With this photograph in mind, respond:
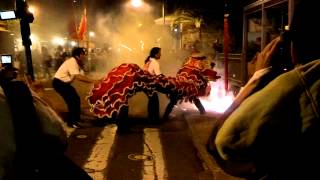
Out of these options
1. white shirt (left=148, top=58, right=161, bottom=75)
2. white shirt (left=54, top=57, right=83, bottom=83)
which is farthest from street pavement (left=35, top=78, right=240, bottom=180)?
white shirt (left=148, top=58, right=161, bottom=75)

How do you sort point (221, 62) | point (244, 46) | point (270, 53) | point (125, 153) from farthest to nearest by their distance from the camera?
point (221, 62) < point (244, 46) < point (125, 153) < point (270, 53)

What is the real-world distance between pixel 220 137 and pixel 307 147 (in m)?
0.32

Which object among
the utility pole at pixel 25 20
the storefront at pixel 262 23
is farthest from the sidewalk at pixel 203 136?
the utility pole at pixel 25 20

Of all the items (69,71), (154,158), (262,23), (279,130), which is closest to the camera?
(279,130)

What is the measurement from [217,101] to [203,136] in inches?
208

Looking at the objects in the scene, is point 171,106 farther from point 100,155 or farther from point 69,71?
point 100,155

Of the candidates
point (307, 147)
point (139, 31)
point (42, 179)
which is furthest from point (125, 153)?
point (139, 31)

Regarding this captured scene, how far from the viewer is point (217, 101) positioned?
1417 centimetres

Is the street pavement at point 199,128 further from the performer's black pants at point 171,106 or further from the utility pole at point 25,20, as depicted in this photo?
the utility pole at point 25,20

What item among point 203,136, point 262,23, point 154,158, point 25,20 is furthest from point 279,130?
point 25,20

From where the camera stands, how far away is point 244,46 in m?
13.0

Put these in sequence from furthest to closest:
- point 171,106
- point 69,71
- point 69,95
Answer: point 171,106 → point 69,95 → point 69,71

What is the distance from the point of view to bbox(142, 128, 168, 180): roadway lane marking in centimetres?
660

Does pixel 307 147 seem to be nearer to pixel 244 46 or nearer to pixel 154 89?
pixel 154 89
